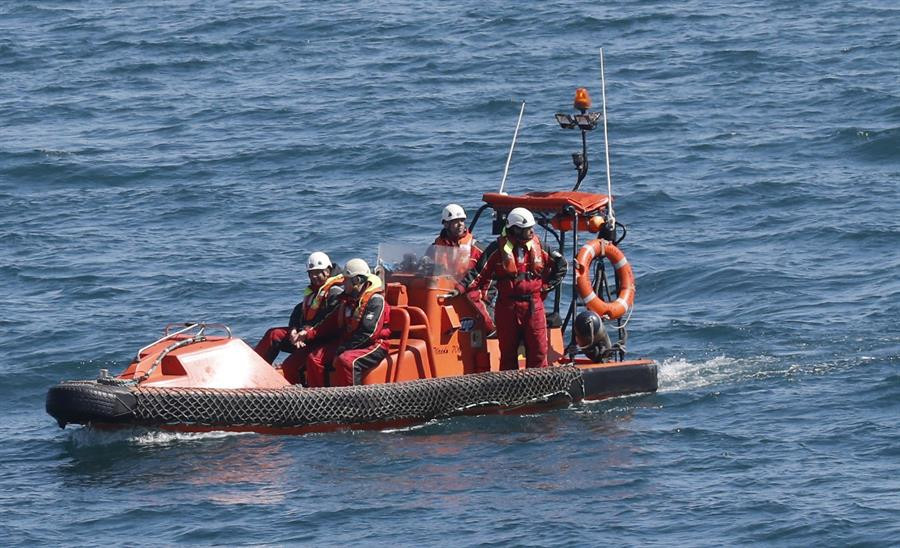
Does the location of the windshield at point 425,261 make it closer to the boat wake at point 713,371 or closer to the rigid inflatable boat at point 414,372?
the rigid inflatable boat at point 414,372

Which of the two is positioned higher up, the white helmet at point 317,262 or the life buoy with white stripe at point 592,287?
the white helmet at point 317,262

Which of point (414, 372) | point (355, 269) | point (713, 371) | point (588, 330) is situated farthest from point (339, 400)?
point (713, 371)

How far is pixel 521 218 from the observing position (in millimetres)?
14672

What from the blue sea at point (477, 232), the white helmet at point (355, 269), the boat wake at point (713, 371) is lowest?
the boat wake at point (713, 371)

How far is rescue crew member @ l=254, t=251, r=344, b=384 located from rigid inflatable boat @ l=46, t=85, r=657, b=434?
19.2 inches

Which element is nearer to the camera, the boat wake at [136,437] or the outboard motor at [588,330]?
the boat wake at [136,437]

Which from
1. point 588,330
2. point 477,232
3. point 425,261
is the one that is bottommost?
point 477,232

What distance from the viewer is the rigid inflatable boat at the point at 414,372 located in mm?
13672

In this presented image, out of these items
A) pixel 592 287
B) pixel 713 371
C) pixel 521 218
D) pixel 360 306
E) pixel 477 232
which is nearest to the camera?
pixel 360 306

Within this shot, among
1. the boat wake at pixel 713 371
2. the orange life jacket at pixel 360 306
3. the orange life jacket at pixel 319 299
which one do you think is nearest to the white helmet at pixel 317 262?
the orange life jacket at pixel 319 299

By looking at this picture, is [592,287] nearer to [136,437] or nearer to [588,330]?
[588,330]

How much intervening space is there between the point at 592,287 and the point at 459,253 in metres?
1.55

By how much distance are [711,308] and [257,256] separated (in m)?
5.59

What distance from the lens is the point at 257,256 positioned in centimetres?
2069
